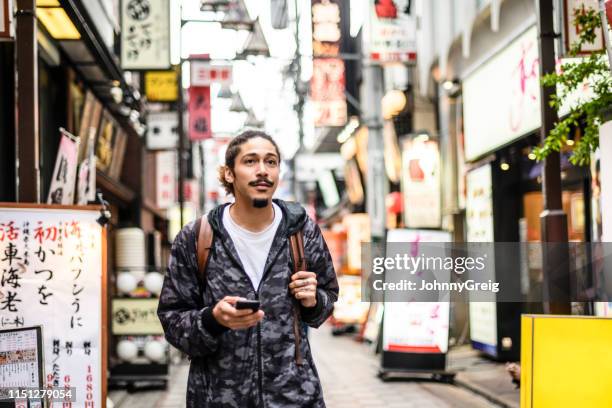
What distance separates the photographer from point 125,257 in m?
17.0

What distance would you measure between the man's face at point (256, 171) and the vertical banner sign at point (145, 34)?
38.7 ft

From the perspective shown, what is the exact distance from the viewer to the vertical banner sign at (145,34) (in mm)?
15172

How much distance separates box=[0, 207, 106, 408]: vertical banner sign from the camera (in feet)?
20.5

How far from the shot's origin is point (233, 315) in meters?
3.31

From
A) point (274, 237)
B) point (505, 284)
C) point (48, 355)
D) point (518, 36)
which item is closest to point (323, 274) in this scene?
point (274, 237)

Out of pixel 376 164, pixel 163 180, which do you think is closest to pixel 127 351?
pixel 163 180

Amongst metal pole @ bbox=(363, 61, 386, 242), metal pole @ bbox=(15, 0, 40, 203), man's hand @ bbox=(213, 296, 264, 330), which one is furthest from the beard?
metal pole @ bbox=(363, 61, 386, 242)

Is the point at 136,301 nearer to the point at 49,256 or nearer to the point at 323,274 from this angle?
the point at 49,256

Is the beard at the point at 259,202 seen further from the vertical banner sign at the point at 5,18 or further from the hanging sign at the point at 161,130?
the hanging sign at the point at 161,130

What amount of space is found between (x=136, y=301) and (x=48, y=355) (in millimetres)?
7146

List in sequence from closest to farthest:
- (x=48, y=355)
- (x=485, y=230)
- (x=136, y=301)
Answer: (x=48, y=355) < (x=136, y=301) < (x=485, y=230)

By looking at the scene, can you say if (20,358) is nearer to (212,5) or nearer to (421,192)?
(212,5)

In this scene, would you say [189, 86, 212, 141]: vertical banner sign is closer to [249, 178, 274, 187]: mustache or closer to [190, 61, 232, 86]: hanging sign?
[190, 61, 232, 86]: hanging sign

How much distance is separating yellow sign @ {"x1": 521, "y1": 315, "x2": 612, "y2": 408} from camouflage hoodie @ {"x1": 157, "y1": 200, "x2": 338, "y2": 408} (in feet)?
8.55
